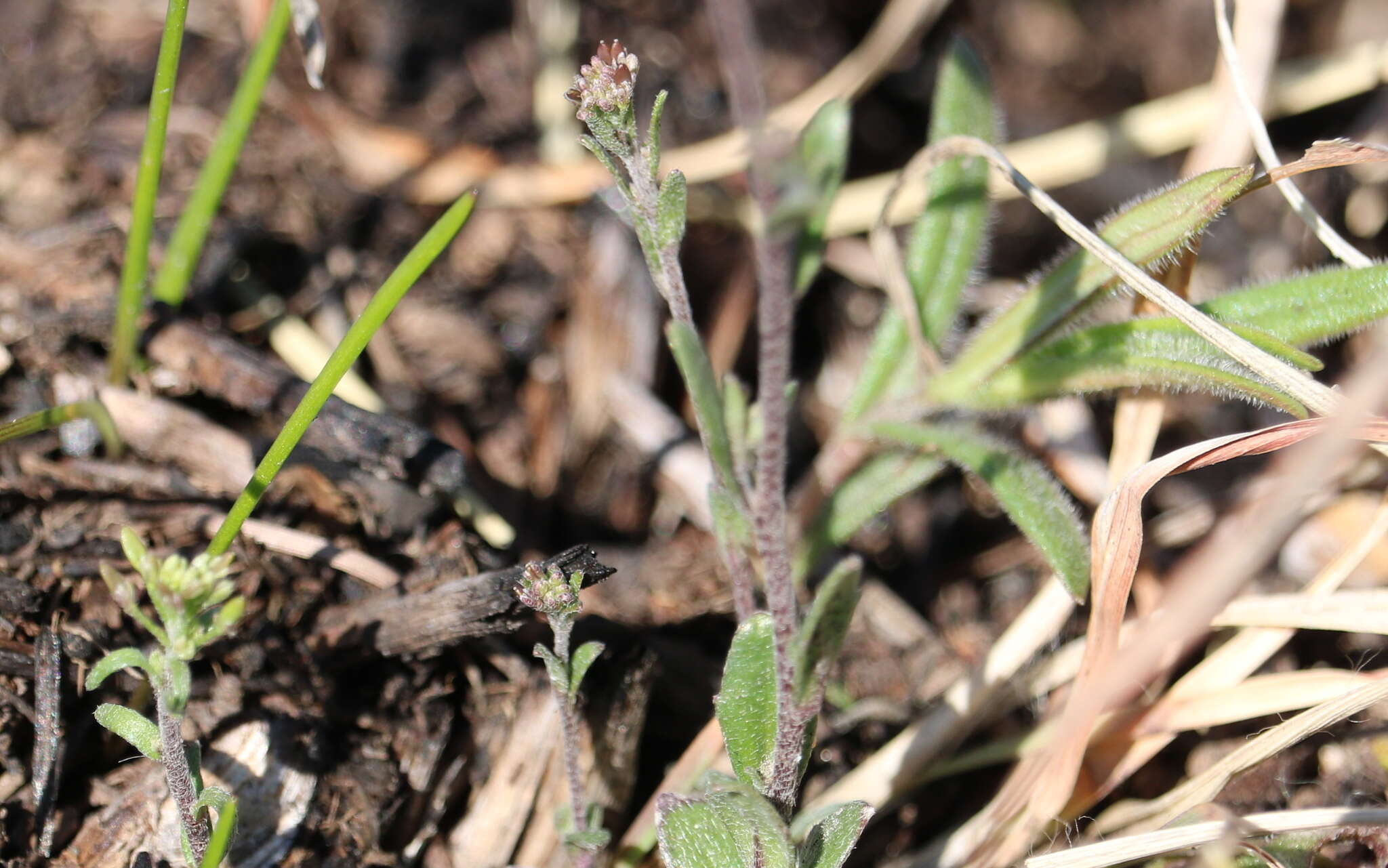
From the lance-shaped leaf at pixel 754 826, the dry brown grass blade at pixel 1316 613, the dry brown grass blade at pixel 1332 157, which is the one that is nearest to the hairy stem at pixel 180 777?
the lance-shaped leaf at pixel 754 826

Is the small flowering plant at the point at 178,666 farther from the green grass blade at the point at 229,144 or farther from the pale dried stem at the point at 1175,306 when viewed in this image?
the pale dried stem at the point at 1175,306

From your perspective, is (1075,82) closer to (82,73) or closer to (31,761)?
(82,73)

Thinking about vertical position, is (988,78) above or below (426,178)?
below

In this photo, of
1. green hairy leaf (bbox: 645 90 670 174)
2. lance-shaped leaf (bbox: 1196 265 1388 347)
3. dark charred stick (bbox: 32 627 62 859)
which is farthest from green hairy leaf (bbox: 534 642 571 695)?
lance-shaped leaf (bbox: 1196 265 1388 347)

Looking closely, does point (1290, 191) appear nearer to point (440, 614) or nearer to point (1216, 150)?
point (1216, 150)

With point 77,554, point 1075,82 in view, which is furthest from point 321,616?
point 1075,82

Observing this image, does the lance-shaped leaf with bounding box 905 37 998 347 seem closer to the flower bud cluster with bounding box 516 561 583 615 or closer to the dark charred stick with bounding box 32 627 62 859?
the flower bud cluster with bounding box 516 561 583 615
